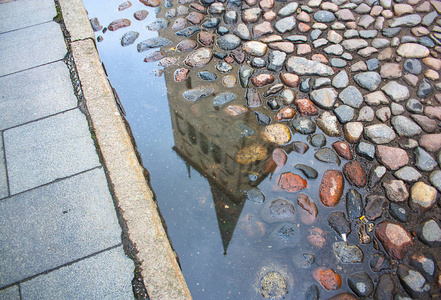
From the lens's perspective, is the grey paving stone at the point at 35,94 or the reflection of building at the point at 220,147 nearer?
the reflection of building at the point at 220,147

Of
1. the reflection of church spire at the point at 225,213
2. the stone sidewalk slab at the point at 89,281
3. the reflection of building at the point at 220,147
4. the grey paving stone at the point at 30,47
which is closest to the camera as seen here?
the stone sidewalk slab at the point at 89,281

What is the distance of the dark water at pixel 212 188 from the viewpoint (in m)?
2.00

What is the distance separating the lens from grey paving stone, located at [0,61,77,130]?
2.78 meters

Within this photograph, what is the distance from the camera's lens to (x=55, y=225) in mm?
2078

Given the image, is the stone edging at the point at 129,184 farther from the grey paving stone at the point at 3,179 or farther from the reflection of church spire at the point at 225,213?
the grey paving stone at the point at 3,179

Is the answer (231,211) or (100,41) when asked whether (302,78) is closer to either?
(231,211)

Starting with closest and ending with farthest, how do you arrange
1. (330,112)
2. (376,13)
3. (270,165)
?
(270,165), (330,112), (376,13)

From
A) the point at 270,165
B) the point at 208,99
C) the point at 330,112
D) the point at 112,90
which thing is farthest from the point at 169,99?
the point at 330,112

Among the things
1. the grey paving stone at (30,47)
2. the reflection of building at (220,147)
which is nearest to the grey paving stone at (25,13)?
the grey paving stone at (30,47)

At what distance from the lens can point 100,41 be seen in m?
3.74

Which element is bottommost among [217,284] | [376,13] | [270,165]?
[217,284]

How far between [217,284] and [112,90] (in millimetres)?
2165

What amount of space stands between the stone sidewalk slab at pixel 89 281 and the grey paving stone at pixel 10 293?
3 centimetres

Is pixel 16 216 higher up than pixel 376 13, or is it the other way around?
pixel 376 13
